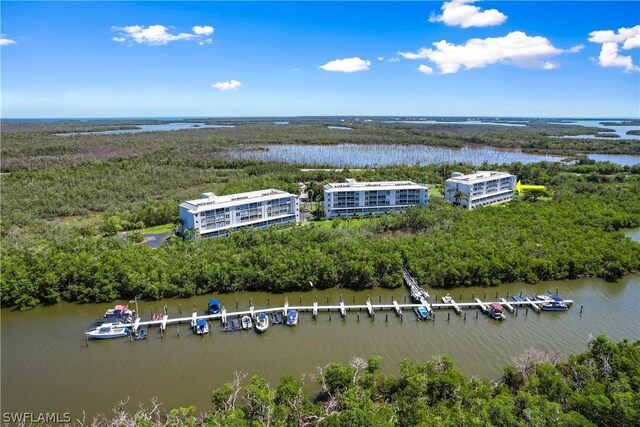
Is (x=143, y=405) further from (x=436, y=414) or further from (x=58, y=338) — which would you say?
(x=436, y=414)

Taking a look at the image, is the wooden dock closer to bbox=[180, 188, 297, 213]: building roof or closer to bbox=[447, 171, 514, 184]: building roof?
bbox=[180, 188, 297, 213]: building roof

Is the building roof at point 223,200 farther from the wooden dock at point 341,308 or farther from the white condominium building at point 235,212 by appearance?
the wooden dock at point 341,308

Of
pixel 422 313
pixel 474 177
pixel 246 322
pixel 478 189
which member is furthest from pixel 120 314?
pixel 474 177

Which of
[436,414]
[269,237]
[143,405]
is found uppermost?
[269,237]

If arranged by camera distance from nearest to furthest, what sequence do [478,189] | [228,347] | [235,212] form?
[228,347] < [235,212] < [478,189]

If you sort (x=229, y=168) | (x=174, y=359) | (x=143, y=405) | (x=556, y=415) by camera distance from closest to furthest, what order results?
(x=556, y=415) < (x=143, y=405) < (x=174, y=359) < (x=229, y=168)

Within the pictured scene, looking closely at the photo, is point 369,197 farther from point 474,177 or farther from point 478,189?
point 474,177

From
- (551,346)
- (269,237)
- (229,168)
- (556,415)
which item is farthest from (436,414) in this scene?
(229,168)
